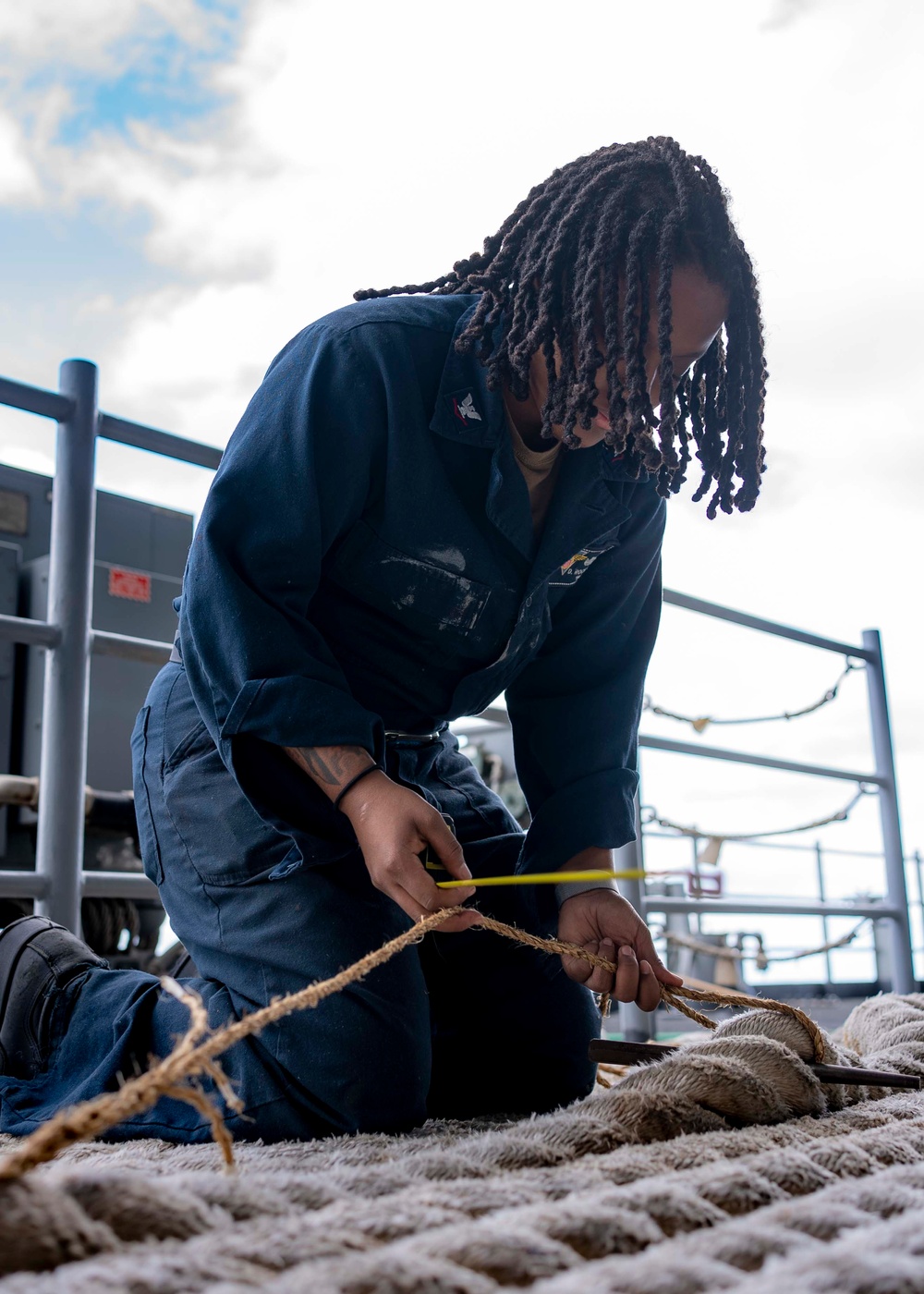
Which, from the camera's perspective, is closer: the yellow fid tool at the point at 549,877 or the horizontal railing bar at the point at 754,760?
the yellow fid tool at the point at 549,877

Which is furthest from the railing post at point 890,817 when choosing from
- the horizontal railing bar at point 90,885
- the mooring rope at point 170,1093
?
the mooring rope at point 170,1093

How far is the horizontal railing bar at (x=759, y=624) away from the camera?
7.40 feet

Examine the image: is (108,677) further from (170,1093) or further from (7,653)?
(170,1093)

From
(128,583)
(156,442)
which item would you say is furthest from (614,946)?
(128,583)

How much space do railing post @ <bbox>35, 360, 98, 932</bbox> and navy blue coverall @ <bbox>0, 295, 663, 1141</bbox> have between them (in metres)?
0.18

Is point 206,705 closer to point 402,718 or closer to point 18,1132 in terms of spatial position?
point 402,718

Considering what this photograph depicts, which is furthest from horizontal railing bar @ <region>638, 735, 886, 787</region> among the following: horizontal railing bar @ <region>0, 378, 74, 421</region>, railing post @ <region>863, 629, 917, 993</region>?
horizontal railing bar @ <region>0, 378, 74, 421</region>

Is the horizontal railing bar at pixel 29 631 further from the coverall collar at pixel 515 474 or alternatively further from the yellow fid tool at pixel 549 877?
the yellow fid tool at pixel 549 877

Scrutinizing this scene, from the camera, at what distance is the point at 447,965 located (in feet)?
4.09

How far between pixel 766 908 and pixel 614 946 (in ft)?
4.38

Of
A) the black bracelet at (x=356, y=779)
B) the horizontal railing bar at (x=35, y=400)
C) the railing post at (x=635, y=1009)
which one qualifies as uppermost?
the horizontal railing bar at (x=35, y=400)

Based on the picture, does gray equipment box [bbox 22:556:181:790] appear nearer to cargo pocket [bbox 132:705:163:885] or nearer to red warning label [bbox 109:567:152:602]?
red warning label [bbox 109:567:152:602]

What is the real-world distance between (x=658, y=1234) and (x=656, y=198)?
2.83 feet

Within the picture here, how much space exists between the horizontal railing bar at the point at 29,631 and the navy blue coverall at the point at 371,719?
9.2 inches
